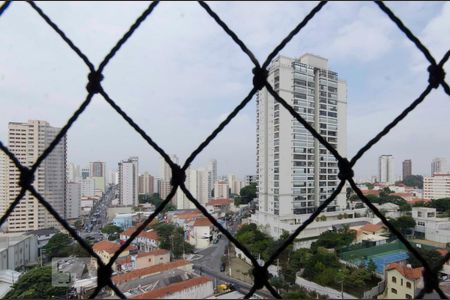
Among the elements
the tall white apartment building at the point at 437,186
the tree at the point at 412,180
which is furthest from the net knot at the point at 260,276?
the tree at the point at 412,180

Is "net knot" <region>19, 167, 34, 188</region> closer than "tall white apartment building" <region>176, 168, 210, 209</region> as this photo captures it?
Yes

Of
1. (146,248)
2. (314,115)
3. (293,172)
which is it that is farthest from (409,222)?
(146,248)

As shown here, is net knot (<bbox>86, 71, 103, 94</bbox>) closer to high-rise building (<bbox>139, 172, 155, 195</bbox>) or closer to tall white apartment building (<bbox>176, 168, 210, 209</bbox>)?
tall white apartment building (<bbox>176, 168, 210, 209</bbox>)

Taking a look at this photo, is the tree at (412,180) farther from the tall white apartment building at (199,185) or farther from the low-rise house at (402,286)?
the low-rise house at (402,286)

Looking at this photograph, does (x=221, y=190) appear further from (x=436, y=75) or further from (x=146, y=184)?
(x=436, y=75)

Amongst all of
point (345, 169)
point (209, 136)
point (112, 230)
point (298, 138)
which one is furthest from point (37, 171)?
point (298, 138)

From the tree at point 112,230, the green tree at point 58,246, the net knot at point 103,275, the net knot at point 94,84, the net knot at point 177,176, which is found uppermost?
the net knot at point 94,84

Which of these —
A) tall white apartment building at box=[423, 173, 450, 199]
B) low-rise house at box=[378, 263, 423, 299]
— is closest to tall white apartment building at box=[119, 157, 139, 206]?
low-rise house at box=[378, 263, 423, 299]
